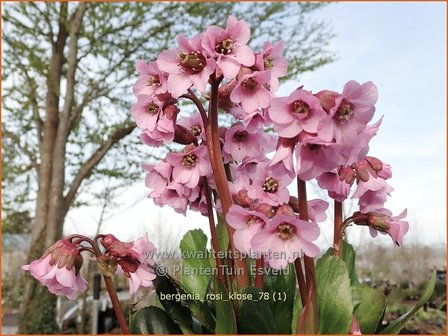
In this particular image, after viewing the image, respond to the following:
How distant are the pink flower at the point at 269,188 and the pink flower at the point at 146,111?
155 mm

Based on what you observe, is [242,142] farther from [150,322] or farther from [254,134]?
[150,322]

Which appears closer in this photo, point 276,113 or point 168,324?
point 276,113

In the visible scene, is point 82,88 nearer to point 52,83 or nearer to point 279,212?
point 52,83

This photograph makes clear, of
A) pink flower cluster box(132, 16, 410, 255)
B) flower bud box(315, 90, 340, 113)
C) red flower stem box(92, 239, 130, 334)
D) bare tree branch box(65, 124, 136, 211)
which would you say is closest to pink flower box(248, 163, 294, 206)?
pink flower cluster box(132, 16, 410, 255)

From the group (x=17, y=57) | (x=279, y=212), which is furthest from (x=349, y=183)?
(x=17, y=57)

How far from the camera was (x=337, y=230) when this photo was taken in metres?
0.66

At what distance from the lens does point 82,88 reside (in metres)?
5.85

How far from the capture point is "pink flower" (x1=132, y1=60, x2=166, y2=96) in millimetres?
663

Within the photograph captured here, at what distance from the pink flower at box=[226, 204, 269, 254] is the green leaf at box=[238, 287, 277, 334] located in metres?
0.05

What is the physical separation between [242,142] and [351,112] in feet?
0.73

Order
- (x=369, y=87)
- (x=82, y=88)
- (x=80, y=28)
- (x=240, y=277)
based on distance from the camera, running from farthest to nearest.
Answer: (x=82, y=88) < (x=80, y=28) < (x=240, y=277) < (x=369, y=87)

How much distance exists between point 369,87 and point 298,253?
0.19m

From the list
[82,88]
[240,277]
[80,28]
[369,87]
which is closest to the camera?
[369,87]

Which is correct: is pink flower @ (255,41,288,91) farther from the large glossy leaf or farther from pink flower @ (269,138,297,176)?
the large glossy leaf
